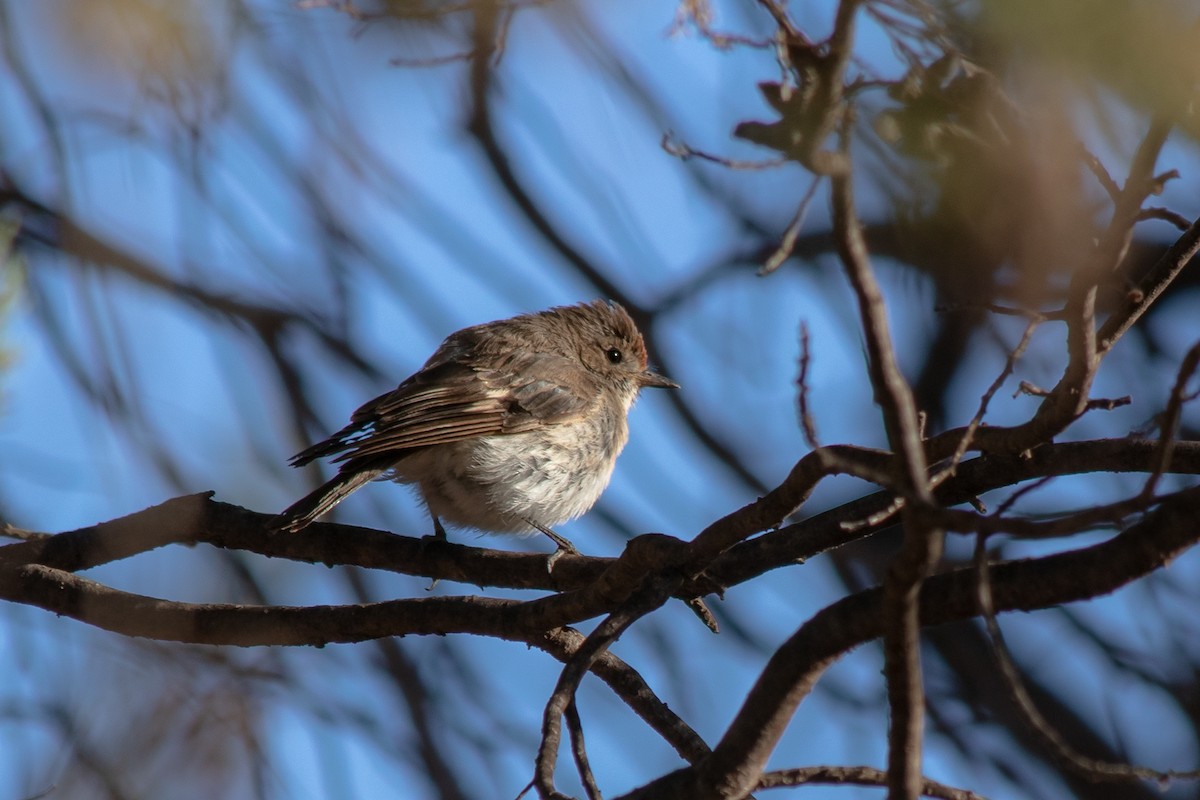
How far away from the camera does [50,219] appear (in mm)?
6191

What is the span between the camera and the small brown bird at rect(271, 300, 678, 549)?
16.3ft

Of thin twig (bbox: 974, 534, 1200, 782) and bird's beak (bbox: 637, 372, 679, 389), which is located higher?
bird's beak (bbox: 637, 372, 679, 389)

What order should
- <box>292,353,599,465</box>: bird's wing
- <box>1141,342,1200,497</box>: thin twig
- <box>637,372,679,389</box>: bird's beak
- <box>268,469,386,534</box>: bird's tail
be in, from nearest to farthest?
<box>1141,342,1200,497</box>: thin twig → <box>268,469,386,534</box>: bird's tail → <box>292,353,599,465</box>: bird's wing → <box>637,372,679,389</box>: bird's beak

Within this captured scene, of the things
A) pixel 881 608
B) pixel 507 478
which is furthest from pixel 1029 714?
pixel 507 478

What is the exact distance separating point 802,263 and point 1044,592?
4543 mm

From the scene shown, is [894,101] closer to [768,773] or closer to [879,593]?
[879,593]

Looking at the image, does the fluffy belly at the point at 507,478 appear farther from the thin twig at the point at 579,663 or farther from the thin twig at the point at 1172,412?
the thin twig at the point at 1172,412

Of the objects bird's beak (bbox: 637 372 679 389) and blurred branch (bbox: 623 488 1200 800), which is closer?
blurred branch (bbox: 623 488 1200 800)

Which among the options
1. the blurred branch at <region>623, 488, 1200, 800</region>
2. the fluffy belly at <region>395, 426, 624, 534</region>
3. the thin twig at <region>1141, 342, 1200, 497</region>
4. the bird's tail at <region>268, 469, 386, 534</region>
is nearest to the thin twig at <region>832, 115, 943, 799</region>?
the blurred branch at <region>623, 488, 1200, 800</region>

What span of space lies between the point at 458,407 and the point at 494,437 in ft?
0.67

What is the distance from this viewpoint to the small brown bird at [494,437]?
4.98 meters

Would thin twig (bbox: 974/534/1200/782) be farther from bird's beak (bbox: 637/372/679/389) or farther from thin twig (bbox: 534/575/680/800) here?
bird's beak (bbox: 637/372/679/389)

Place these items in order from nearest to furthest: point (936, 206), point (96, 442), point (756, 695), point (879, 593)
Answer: point (879, 593), point (756, 695), point (936, 206), point (96, 442)

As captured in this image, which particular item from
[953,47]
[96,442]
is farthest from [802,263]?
[953,47]
